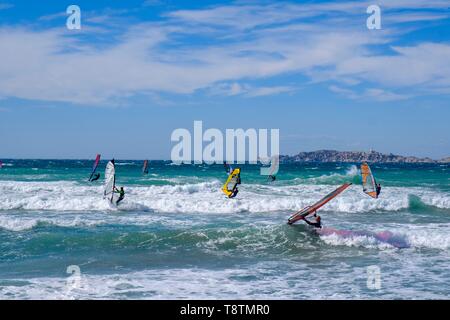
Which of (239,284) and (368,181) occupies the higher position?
(368,181)

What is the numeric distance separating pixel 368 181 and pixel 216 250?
465 cm

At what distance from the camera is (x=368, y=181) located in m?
13.0

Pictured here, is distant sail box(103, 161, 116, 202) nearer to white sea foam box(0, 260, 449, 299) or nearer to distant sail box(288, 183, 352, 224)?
white sea foam box(0, 260, 449, 299)

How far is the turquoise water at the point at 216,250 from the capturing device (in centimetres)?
836

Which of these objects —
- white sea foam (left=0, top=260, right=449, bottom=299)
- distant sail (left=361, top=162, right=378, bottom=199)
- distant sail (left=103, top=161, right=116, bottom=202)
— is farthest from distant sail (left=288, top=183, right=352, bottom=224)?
distant sail (left=103, top=161, right=116, bottom=202)

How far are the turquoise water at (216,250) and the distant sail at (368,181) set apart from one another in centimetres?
126

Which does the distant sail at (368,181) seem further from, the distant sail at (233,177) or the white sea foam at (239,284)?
the distant sail at (233,177)

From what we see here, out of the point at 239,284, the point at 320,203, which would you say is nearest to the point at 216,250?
the point at 320,203

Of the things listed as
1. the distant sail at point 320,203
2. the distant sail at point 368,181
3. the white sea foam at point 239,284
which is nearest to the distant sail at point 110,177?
the white sea foam at point 239,284

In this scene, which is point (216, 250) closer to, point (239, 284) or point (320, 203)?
point (320, 203)

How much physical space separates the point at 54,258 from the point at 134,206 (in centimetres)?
876

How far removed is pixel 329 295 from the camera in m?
8.02
